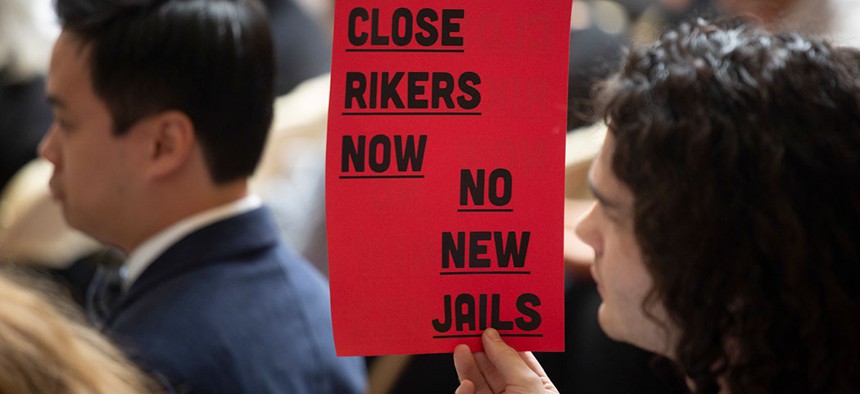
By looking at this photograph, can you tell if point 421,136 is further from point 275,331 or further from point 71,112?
point 71,112

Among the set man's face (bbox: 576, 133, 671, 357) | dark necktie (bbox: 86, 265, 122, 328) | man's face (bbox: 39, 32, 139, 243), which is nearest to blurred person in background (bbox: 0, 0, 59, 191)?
dark necktie (bbox: 86, 265, 122, 328)

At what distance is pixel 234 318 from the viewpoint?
1.70 m

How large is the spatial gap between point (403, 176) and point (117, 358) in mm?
321

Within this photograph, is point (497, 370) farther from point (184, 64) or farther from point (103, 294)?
point (103, 294)

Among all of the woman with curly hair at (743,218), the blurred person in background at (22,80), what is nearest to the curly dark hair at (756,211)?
the woman with curly hair at (743,218)

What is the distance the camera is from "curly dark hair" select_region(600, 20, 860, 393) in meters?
0.96

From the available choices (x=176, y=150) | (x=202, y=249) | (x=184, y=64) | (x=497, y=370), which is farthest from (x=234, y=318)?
(x=497, y=370)

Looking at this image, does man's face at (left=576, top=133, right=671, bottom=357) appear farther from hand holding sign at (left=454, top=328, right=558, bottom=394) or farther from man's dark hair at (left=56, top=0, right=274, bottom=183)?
man's dark hair at (left=56, top=0, right=274, bottom=183)

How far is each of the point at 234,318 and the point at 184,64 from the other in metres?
0.45

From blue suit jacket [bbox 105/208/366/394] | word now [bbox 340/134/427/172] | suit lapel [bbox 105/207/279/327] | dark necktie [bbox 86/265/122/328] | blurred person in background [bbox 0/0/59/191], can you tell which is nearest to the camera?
word now [bbox 340/134/427/172]

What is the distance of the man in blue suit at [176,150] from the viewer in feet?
5.90

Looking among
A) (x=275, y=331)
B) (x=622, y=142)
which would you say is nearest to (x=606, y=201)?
(x=622, y=142)

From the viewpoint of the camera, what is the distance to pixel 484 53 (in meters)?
1.02

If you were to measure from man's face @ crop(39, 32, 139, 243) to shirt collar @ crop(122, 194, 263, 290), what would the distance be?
0.07 meters
